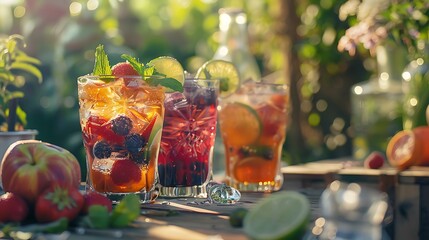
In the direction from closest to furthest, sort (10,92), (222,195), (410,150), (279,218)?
(279,218) → (222,195) → (10,92) → (410,150)

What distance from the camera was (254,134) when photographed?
2.31 m

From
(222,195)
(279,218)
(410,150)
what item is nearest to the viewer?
(279,218)

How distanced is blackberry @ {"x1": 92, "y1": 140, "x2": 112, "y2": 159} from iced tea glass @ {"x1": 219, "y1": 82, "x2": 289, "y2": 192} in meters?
0.55

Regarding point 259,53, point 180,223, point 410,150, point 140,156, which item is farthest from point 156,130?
point 259,53

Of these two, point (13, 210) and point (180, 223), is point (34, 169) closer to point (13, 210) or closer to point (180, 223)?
point (13, 210)

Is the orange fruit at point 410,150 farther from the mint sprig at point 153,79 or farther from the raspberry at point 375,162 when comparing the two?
the mint sprig at point 153,79

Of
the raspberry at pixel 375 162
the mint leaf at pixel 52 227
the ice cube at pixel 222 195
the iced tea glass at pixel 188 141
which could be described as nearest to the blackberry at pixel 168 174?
the iced tea glass at pixel 188 141

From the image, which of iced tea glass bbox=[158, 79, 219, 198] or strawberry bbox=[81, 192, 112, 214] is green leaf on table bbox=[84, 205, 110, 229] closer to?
strawberry bbox=[81, 192, 112, 214]

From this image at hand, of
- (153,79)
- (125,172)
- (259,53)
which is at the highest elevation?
(259,53)

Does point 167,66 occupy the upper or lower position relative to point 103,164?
upper

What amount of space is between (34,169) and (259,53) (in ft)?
15.2

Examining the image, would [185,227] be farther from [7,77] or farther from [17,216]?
[7,77]

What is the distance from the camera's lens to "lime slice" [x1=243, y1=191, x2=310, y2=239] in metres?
1.38

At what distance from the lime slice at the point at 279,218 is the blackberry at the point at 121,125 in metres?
0.45
